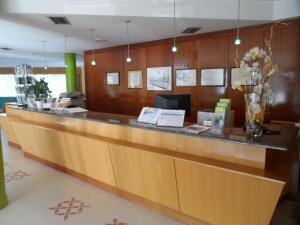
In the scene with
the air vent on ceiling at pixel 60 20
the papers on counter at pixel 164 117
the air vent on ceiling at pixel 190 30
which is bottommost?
the papers on counter at pixel 164 117

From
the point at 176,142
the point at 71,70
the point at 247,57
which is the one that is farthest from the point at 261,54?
the point at 71,70

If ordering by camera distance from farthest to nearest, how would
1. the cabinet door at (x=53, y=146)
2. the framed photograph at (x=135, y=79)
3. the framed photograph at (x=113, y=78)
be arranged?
the framed photograph at (x=113, y=78) < the framed photograph at (x=135, y=79) < the cabinet door at (x=53, y=146)

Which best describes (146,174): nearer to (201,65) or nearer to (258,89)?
(258,89)

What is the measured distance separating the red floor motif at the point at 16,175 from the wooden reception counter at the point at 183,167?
2.80 ft

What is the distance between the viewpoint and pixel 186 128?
2691 millimetres

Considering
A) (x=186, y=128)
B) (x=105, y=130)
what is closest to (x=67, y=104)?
(x=105, y=130)

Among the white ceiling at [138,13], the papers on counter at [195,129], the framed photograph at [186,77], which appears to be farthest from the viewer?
the framed photograph at [186,77]

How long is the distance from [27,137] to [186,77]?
157 inches

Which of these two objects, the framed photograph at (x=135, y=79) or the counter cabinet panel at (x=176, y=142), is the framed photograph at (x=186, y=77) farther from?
the counter cabinet panel at (x=176, y=142)

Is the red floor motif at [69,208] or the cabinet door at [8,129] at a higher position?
the cabinet door at [8,129]

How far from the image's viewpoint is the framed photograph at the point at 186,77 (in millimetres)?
5770

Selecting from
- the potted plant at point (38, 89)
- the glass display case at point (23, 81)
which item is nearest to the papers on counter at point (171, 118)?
the potted plant at point (38, 89)

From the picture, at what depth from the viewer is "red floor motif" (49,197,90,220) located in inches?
112

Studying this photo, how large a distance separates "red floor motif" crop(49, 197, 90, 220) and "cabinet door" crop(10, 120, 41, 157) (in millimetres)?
1904
